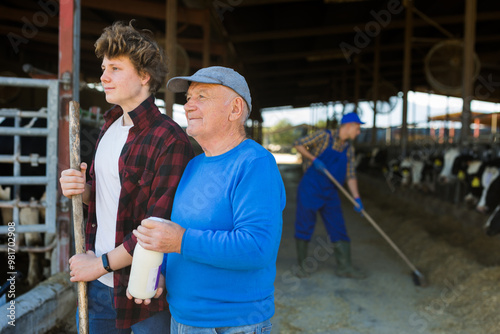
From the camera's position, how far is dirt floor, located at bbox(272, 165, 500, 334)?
12.0 ft

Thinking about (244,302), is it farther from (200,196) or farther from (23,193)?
(23,193)

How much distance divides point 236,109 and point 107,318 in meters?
0.89

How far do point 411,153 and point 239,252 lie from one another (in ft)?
32.8

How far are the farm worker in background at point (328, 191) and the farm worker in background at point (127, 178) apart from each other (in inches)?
133

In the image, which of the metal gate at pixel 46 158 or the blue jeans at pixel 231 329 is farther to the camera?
the metal gate at pixel 46 158

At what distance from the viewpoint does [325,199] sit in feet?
16.4

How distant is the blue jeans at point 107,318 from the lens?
5.37 feet

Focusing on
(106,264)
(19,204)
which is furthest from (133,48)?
(19,204)

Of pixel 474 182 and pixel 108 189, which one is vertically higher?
pixel 108 189

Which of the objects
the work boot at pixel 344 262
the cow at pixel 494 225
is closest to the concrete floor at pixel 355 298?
the work boot at pixel 344 262

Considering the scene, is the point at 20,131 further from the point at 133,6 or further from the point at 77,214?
the point at 133,6

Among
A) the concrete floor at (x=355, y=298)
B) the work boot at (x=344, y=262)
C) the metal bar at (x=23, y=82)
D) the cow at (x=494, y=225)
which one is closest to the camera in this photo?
the metal bar at (x=23, y=82)

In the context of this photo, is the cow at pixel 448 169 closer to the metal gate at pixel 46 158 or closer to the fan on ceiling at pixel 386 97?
the metal gate at pixel 46 158

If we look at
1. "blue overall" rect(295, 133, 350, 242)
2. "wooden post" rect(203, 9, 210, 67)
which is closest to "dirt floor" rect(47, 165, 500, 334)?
"blue overall" rect(295, 133, 350, 242)
